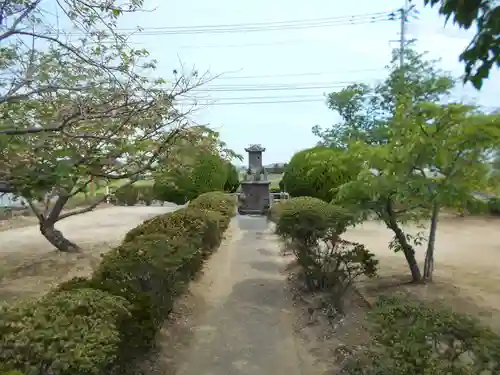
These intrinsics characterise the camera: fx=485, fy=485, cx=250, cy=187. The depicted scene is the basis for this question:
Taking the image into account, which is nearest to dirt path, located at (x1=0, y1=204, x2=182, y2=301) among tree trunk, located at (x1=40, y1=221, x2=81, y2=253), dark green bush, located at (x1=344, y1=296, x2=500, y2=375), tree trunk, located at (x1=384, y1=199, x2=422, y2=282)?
tree trunk, located at (x1=40, y1=221, x2=81, y2=253)

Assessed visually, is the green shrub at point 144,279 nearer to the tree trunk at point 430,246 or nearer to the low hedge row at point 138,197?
the tree trunk at point 430,246

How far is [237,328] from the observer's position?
517 centimetres

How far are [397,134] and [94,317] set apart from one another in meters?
4.75

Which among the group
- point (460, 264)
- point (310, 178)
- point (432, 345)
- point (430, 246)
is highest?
point (310, 178)

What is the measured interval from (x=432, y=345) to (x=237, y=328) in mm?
3061

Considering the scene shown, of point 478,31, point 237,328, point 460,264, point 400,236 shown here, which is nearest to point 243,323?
point 237,328

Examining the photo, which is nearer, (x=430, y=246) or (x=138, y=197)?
(x=430, y=246)

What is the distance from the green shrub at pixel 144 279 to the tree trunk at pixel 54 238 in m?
6.09

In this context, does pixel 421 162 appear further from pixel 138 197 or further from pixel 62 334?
pixel 138 197

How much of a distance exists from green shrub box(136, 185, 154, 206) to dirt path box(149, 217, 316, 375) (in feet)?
57.9

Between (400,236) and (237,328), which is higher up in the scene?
(400,236)

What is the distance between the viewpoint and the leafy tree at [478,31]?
214cm

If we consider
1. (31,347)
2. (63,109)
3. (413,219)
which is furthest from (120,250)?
(413,219)

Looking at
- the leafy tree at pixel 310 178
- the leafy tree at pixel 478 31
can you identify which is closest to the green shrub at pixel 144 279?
the leafy tree at pixel 478 31
